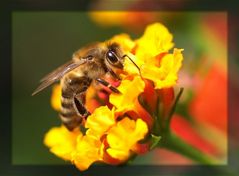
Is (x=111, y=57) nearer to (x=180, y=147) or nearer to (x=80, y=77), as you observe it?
(x=80, y=77)

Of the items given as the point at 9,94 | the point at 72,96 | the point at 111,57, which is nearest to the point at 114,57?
the point at 111,57

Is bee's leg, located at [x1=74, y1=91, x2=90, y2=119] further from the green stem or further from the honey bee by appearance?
the green stem

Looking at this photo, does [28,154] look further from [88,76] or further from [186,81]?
[88,76]

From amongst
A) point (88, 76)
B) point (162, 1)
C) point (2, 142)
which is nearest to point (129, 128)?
point (88, 76)

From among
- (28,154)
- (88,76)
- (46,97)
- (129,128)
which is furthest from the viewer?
(46,97)

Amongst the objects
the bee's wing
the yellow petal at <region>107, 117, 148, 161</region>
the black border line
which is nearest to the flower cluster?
the yellow petal at <region>107, 117, 148, 161</region>
